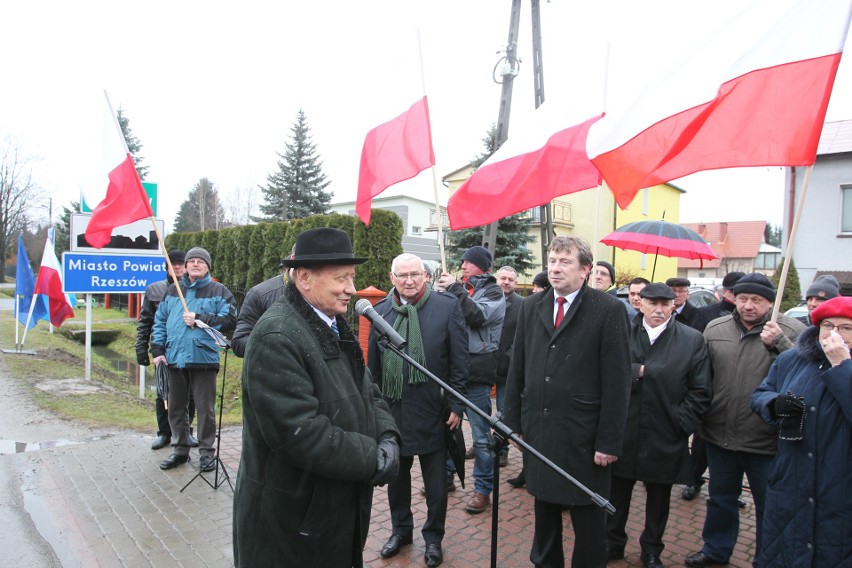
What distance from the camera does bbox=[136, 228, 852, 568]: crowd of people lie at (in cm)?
211

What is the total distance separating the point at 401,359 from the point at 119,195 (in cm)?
359

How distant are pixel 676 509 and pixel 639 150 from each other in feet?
11.1

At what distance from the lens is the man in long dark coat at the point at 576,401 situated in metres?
3.01

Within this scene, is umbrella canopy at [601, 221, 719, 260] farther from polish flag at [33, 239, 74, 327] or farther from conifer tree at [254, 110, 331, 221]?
conifer tree at [254, 110, 331, 221]

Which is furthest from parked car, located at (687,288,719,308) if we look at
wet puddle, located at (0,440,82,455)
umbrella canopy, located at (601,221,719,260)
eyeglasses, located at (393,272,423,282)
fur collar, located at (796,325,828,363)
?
wet puddle, located at (0,440,82,455)

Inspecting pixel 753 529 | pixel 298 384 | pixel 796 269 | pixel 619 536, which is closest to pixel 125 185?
pixel 298 384

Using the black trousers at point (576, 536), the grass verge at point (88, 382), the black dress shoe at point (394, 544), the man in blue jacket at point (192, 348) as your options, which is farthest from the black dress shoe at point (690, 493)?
the grass verge at point (88, 382)

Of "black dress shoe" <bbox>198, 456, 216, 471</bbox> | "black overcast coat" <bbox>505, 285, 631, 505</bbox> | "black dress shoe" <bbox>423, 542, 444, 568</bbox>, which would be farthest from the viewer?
"black dress shoe" <bbox>198, 456, 216, 471</bbox>

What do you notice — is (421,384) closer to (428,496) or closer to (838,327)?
(428,496)

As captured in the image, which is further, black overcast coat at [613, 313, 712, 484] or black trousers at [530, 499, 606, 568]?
black overcast coat at [613, 313, 712, 484]

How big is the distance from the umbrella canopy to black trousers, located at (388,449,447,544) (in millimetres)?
4919

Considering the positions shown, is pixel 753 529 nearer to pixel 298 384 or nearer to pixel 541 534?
pixel 541 534

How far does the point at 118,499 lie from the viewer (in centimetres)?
462

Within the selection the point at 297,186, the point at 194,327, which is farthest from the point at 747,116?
the point at 297,186
